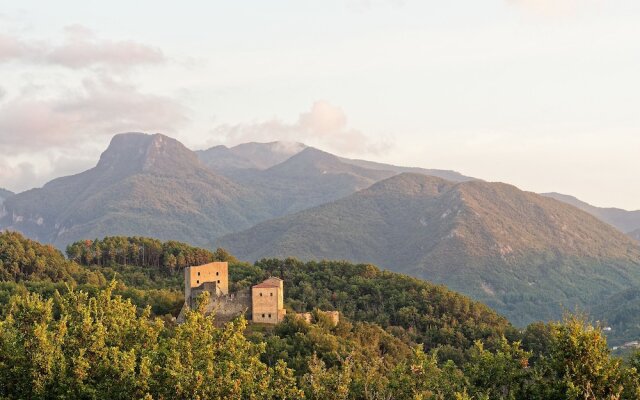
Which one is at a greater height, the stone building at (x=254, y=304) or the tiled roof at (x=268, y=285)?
the tiled roof at (x=268, y=285)

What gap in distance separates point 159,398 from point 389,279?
10453 centimetres

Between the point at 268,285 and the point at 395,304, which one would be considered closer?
the point at 268,285

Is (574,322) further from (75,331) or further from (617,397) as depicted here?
(75,331)

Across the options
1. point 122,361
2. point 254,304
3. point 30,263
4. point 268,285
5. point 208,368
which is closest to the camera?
point 208,368

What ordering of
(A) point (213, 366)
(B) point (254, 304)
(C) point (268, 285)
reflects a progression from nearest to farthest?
(A) point (213, 366)
(B) point (254, 304)
(C) point (268, 285)

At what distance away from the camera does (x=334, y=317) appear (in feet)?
350

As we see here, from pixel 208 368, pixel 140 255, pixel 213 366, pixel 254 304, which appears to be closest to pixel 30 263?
pixel 140 255

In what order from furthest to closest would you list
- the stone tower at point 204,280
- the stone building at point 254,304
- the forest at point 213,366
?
the stone tower at point 204,280
the stone building at point 254,304
the forest at point 213,366

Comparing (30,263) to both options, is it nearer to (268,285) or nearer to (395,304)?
(268,285)

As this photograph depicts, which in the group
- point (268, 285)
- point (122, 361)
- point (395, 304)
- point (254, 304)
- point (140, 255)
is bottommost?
point (122, 361)

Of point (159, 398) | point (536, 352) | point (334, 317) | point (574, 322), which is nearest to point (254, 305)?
point (334, 317)

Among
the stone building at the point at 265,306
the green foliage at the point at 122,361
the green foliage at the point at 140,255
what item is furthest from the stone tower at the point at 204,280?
the green foliage at the point at 122,361

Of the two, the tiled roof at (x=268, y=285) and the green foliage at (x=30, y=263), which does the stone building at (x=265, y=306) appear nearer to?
the tiled roof at (x=268, y=285)

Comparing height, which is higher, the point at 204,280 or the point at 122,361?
the point at 204,280
